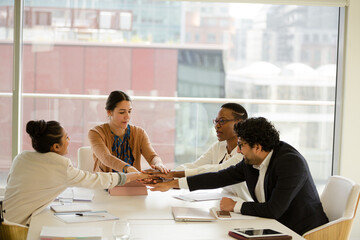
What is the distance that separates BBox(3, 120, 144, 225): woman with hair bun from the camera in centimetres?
263

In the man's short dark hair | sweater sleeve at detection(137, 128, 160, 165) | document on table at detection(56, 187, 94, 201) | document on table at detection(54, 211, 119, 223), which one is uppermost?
the man's short dark hair

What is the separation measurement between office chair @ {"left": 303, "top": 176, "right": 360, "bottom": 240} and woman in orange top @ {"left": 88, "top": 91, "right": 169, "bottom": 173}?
1.23 m

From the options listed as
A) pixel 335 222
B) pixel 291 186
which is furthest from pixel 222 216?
pixel 335 222

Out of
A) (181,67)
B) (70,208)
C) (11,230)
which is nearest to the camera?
(11,230)

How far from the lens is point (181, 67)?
5.58 metres

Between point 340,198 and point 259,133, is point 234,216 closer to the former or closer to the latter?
point 259,133

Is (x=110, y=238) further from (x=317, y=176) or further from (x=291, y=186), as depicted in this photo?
(x=317, y=176)

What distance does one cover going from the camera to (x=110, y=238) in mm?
2141

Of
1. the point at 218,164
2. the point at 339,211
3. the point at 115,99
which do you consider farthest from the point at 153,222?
the point at 115,99

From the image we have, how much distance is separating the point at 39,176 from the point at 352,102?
329cm

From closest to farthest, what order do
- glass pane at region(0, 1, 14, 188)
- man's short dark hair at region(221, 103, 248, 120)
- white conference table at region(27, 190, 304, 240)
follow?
1. white conference table at region(27, 190, 304, 240)
2. man's short dark hair at region(221, 103, 248, 120)
3. glass pane at region(0, 1, 14, 188)

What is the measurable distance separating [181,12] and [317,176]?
7.56 feet

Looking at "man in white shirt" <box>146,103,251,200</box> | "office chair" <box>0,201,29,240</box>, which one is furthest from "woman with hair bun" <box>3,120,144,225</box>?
"man in white shirt" <box>146,103,251,200</box>

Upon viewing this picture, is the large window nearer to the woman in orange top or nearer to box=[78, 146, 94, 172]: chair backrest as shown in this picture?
box=[78, 146, 94, 172]: chair backrest
